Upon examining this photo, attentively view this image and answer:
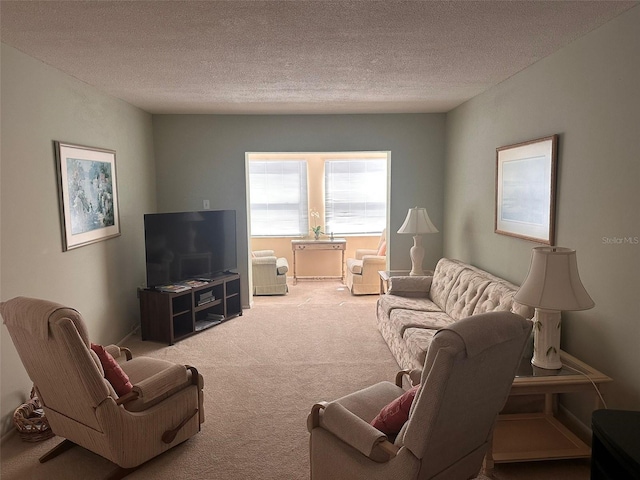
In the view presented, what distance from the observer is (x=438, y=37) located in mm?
2881

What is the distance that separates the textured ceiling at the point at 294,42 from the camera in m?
2.41

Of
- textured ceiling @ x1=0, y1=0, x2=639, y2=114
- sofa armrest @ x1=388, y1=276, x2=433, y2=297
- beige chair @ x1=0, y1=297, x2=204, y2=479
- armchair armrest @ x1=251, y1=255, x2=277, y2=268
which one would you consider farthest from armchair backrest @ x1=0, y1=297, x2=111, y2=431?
armchair armrest @ x1=251, y1=255, x2=277, y2=268

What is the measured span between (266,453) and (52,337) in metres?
1.41

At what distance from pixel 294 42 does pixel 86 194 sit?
7.72ft

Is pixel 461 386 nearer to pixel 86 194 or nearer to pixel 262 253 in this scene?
pixel 86 194

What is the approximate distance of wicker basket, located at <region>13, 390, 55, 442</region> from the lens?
116 inches

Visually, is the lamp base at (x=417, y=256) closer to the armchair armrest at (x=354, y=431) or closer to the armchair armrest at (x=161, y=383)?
the armchair armrest at (x=161, y=383)

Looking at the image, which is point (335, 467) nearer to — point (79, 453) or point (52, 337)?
point (52, 337)

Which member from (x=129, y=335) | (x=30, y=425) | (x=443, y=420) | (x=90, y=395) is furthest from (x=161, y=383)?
(x=129, y=335)

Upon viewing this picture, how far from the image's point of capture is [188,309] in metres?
5.08

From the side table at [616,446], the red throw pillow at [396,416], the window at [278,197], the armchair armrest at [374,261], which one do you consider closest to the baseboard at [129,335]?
the armchair armrest at [374,261]

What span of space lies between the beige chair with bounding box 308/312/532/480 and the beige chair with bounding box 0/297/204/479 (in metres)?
0.98

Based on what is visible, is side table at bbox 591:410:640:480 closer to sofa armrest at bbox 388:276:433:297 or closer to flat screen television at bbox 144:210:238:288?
sofa armrest at bbox 388:276:433:297

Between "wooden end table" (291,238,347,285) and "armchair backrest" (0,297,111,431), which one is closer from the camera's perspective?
"armchair backrest" (0,297,111,431)
